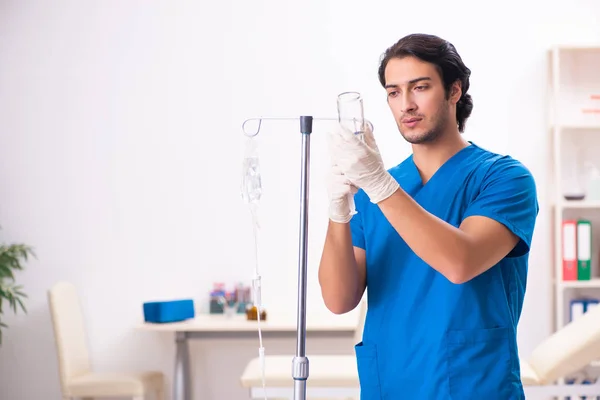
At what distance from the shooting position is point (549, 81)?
148 inches

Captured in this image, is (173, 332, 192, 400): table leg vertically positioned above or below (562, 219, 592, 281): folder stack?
below

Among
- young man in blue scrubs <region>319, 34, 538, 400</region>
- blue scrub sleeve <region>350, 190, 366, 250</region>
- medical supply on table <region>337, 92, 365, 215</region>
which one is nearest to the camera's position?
medical supply on table <region>337, 92, 365, 215</region>

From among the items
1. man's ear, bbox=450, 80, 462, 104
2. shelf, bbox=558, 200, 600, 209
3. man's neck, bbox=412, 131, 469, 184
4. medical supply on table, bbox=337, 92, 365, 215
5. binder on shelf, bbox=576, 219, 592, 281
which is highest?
man's ear, bbox=450, 80, 462, 104

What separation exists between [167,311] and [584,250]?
193 centimetres

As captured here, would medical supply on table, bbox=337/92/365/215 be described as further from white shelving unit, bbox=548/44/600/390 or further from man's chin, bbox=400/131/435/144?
white shelving unit, bbox=548/44/600/390

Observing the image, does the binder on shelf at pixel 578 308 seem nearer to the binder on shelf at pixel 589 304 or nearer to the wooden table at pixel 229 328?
the binder on shelf at pixel 589 304

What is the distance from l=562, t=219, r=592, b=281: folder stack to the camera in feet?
11.6

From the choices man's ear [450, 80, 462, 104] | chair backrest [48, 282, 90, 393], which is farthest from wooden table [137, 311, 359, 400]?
man's ear [450, 80, 462, 104]

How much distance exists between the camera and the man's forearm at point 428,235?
119cm

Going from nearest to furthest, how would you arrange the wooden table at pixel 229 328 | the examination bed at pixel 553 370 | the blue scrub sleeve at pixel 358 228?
the blue scrub sleeve at pixel 358 228, the examination bed at pixel 553 370, the wooden table at pixel 229 328

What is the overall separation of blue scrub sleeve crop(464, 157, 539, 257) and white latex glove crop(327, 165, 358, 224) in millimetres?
211

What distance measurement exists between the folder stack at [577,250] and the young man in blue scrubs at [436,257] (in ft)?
7.39

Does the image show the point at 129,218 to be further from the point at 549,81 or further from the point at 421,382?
the point at 421,382

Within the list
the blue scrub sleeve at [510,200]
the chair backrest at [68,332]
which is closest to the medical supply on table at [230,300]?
the chair backrest at [68,332]
